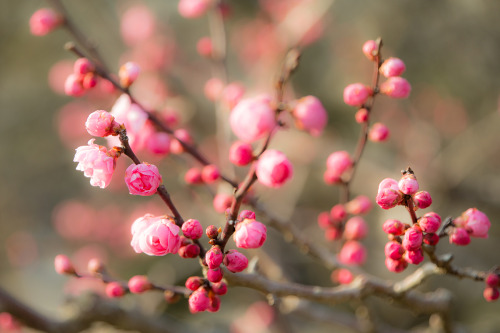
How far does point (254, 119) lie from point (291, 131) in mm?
1964

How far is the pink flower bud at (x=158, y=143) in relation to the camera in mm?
1079

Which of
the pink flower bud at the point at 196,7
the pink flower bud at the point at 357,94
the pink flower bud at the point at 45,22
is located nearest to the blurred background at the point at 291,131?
the pink flower bud at the point at 196,7

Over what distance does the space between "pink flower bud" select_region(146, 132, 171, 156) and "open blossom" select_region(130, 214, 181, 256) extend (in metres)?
0.38

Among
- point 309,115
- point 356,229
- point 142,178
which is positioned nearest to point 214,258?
point 142,178

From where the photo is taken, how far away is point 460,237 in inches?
30.5

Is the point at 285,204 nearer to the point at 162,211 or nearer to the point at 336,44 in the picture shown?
the point at 162,211

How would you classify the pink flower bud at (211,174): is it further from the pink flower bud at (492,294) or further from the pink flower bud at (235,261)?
the pink flower bud at (492,294)

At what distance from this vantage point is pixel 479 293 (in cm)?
221

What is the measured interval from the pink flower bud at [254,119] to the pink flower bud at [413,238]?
0.28 m

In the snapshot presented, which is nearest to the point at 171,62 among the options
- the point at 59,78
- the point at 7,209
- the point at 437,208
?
the point at 59,78

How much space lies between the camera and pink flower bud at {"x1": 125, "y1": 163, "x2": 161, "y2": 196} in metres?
0.69

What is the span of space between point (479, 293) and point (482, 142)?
77 cm

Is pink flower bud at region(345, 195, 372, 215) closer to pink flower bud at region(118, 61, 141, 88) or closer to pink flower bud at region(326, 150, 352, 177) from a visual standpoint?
pink flower bud at region(326, 150, 352, 177)

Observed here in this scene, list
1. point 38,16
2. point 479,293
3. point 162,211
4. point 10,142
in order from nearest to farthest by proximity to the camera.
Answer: point 38,16
point 479,293
point 162,211
point 10,142
